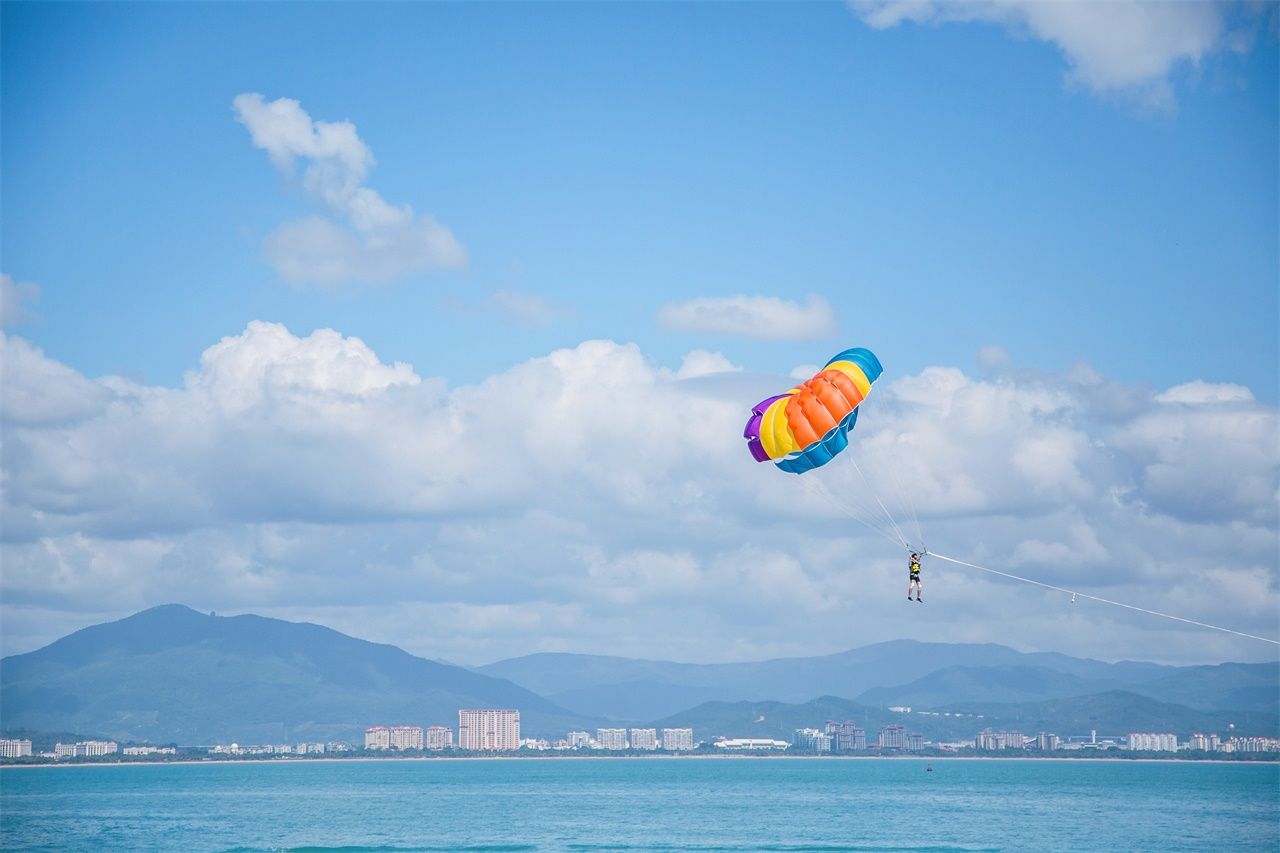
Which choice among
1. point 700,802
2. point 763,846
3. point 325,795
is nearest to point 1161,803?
point 700,802

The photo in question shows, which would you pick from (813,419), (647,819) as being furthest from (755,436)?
(647,819)

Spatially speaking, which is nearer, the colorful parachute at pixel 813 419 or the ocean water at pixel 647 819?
the colorful parachute at pixel 813 419

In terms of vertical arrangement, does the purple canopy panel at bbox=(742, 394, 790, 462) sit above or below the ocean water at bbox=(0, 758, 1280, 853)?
above

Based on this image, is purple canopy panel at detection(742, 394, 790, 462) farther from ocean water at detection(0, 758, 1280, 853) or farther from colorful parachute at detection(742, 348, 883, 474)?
ocean water at detection(0, 758, 1280, 853)

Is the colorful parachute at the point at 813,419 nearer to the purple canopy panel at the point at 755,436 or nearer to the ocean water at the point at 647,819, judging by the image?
the purple canopy panel at the point at 755,436

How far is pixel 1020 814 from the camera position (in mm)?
107688

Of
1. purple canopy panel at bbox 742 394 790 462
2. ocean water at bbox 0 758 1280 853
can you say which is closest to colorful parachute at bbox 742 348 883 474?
purple canopy panel at bbox 742 394 790 462

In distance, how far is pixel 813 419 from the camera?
45375 millimetres

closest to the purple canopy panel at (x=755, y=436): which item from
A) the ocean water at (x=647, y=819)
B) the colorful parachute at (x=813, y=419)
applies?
the colorful parachute at (x=813, y=419)

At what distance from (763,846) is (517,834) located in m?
18.6

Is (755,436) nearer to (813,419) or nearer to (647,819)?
(813,419)

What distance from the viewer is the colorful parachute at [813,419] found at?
149 ft

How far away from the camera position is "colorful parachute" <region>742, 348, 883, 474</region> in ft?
149

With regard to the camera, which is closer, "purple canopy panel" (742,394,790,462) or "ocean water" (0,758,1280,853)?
"purple canopy panel" (742,394,790,462)
